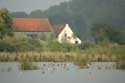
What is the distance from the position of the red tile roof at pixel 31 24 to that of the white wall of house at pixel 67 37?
120 mm

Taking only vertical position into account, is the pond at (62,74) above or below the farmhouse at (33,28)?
below

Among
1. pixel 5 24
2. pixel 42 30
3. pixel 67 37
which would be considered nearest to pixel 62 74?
pixel 67 37

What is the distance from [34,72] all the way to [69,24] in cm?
58

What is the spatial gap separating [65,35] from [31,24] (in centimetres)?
35

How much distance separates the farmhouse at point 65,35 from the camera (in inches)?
7362

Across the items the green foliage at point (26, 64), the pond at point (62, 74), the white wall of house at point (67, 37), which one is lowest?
the pond at point (62, 74)

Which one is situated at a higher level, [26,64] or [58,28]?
[58,28]

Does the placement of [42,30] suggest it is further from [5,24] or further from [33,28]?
[5,24]

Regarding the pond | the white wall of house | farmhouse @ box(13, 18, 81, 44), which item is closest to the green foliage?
the pond

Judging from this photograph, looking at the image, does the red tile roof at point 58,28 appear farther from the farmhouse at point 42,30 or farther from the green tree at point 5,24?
the green tree at point 5,24

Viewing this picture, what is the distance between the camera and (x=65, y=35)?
18700cm

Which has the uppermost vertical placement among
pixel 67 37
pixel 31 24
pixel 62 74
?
pixel 31 24

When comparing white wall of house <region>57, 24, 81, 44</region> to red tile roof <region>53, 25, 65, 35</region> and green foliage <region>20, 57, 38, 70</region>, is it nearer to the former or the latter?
red tile roof <region>53, 25, 65, 35</region>

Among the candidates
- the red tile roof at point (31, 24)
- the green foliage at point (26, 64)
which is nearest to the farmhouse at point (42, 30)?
the red tile roof at point (31, 24)
